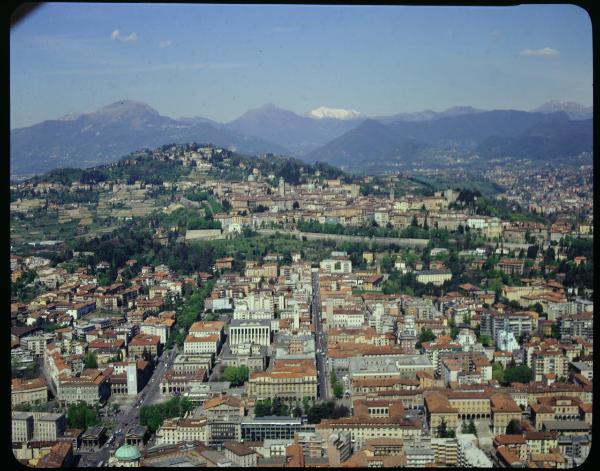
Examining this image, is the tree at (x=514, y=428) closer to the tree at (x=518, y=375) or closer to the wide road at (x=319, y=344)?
the tree at (x=518, y=375)

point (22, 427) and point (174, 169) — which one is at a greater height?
point (174, 169)

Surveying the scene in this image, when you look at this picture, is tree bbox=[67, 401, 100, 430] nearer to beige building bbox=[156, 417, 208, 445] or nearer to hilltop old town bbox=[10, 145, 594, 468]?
hilltop old town bbox=[10, 145, 594, 468]

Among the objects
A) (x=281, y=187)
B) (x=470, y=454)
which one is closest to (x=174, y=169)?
(x=281, y=187)

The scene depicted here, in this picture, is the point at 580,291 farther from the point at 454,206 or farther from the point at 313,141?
the point at 313,141

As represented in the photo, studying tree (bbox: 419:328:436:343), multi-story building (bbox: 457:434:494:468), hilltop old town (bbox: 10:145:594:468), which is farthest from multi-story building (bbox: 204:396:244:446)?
tree (bbox: 419:328:436:343)

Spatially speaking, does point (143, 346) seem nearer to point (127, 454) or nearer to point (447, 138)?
point (127, 454)

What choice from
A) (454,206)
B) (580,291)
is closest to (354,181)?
(454,206)

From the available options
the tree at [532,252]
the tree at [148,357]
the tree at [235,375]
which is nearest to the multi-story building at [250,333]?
the tree at [148,357]
